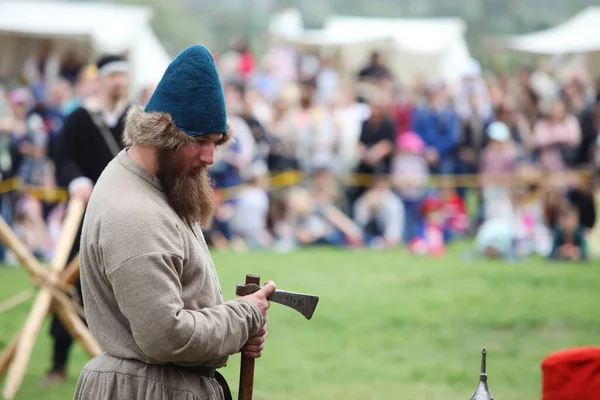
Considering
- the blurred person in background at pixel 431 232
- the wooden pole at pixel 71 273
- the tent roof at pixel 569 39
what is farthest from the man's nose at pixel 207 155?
the tent roof at pixel 569 39

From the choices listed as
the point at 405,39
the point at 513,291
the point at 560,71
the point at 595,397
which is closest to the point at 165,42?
the point at 405,39

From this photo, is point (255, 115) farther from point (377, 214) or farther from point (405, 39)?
point (405, 39)

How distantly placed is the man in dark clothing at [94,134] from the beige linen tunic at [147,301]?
3.18 meters

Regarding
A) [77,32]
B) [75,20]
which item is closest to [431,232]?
[77,32]

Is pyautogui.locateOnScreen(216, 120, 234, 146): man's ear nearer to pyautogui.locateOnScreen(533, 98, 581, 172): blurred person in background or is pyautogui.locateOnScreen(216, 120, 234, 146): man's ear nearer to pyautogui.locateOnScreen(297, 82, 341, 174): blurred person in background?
pyautogui.locateOnScreen(297, 82, 341, 174): blurred person in background

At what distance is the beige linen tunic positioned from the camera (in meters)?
3.49

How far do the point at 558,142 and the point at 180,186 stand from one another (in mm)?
14767

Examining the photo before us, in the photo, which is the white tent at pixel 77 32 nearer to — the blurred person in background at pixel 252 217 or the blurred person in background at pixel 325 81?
the blurred person in background at pixel 325 81

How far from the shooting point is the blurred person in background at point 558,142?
17703 millimetres

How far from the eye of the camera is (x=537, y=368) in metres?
8.38

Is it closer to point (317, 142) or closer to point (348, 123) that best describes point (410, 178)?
point (348, 123)

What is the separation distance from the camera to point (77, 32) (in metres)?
22.1

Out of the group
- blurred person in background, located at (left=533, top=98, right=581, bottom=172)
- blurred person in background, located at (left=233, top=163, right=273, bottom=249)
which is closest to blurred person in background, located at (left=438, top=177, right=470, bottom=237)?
blurred person in background, located at (left=533, top=98, right=581, bottom=172)

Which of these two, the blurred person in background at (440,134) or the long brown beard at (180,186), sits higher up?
the blurred person in background at (440,134)
